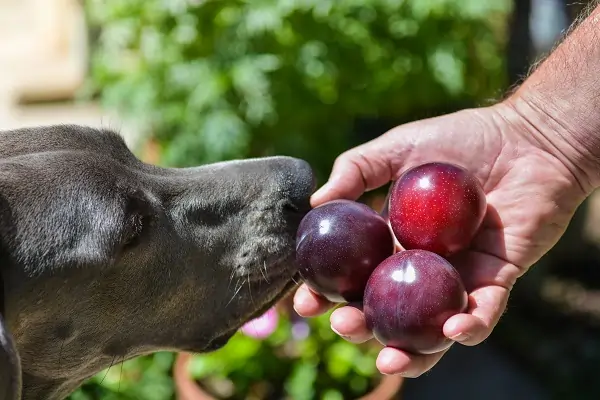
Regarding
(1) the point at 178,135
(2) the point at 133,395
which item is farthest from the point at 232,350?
(1) the point at 178,135

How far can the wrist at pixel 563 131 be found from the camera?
10.8ft

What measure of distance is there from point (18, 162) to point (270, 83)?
2.61 meters

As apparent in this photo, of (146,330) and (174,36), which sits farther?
(174,36)

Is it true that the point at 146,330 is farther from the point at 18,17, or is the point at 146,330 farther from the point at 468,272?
the point at 18,17

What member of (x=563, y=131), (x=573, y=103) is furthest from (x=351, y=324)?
(x=573, y=103)

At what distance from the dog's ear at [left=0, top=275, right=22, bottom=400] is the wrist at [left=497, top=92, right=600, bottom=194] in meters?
2.19

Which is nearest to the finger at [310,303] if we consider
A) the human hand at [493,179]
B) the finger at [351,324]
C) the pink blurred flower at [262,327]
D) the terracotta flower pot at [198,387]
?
the human hand at [493,179]

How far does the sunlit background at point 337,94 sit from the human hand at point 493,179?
1.28 metres

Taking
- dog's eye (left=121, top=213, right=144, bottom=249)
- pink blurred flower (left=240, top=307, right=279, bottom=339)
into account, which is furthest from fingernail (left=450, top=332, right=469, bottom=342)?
pink blurred flower (left=240, top=307, right=279, bottom=339)

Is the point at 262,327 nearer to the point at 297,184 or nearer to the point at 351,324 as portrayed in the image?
the point at 297,184

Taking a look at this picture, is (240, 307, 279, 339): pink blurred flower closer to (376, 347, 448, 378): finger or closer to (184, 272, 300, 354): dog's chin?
(184, 272, 300, 354): dog's chin

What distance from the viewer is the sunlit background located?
513cm

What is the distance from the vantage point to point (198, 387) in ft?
13.4

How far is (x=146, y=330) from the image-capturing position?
309cm
